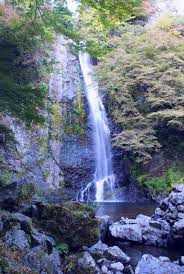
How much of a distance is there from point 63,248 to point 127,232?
9.48ft

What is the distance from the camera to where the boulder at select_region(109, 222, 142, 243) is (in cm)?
895

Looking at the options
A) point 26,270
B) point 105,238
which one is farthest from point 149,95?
point 26,270

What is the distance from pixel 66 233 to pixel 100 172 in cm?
1119

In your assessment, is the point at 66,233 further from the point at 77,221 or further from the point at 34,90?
the point at 34,90

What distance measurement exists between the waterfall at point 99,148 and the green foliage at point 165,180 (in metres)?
1.73

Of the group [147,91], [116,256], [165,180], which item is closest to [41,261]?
[116,256]

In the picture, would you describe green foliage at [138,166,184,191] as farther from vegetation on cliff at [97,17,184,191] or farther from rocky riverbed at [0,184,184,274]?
rocky riverbed at [0,184,184,274]

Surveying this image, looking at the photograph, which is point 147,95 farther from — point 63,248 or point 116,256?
point 63,248

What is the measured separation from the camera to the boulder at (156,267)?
6418 mm

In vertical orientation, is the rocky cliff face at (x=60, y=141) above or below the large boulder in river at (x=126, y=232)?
above

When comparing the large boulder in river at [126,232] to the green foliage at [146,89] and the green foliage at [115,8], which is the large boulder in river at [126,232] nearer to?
the green foliage at [115,8]

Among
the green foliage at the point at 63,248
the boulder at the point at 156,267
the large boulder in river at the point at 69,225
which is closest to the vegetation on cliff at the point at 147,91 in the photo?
the large boulder in river at the point at 69,225

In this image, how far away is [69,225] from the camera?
23.3 ft

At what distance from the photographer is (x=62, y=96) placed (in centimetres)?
1981
